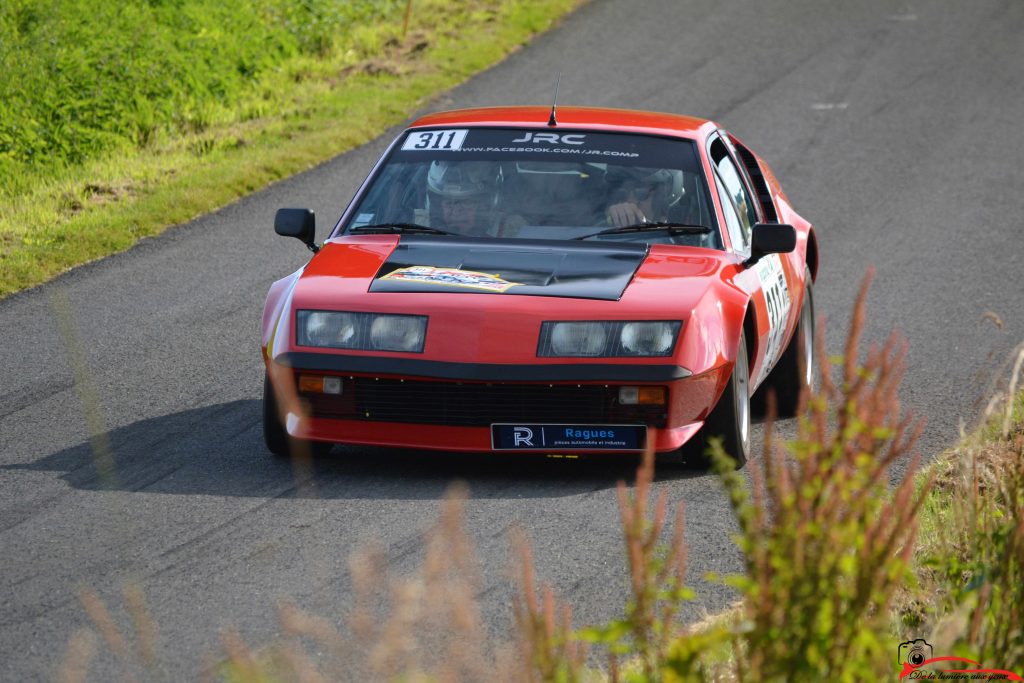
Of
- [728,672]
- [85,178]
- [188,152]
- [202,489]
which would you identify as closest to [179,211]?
[85,178]

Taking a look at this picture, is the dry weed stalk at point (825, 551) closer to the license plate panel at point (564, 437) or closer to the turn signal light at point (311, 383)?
the license plate panel at point (564, 437)

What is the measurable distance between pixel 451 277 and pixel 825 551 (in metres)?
3.50

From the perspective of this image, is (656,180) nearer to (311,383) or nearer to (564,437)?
(564,437)

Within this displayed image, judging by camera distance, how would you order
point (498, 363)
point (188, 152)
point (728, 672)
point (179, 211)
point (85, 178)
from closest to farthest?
point (728, 672) < point (498, 363) < point (179, 211) < point (85, 178) < point (188, 152)

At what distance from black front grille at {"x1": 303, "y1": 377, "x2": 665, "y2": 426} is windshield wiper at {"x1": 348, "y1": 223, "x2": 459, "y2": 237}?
3.86ft

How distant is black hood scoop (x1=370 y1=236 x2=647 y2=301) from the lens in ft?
20.7

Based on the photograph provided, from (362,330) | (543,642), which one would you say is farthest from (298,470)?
(543,642)

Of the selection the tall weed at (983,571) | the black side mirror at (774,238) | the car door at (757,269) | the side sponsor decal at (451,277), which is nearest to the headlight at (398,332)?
the side sponsor decal at (451,277)

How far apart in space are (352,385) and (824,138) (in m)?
11.4

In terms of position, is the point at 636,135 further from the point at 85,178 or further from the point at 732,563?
the point at 85,178

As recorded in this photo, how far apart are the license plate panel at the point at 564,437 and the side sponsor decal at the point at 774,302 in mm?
1093

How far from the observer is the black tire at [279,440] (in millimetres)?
6496

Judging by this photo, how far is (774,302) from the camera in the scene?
7.21 metres

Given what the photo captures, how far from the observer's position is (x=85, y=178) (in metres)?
13.7
